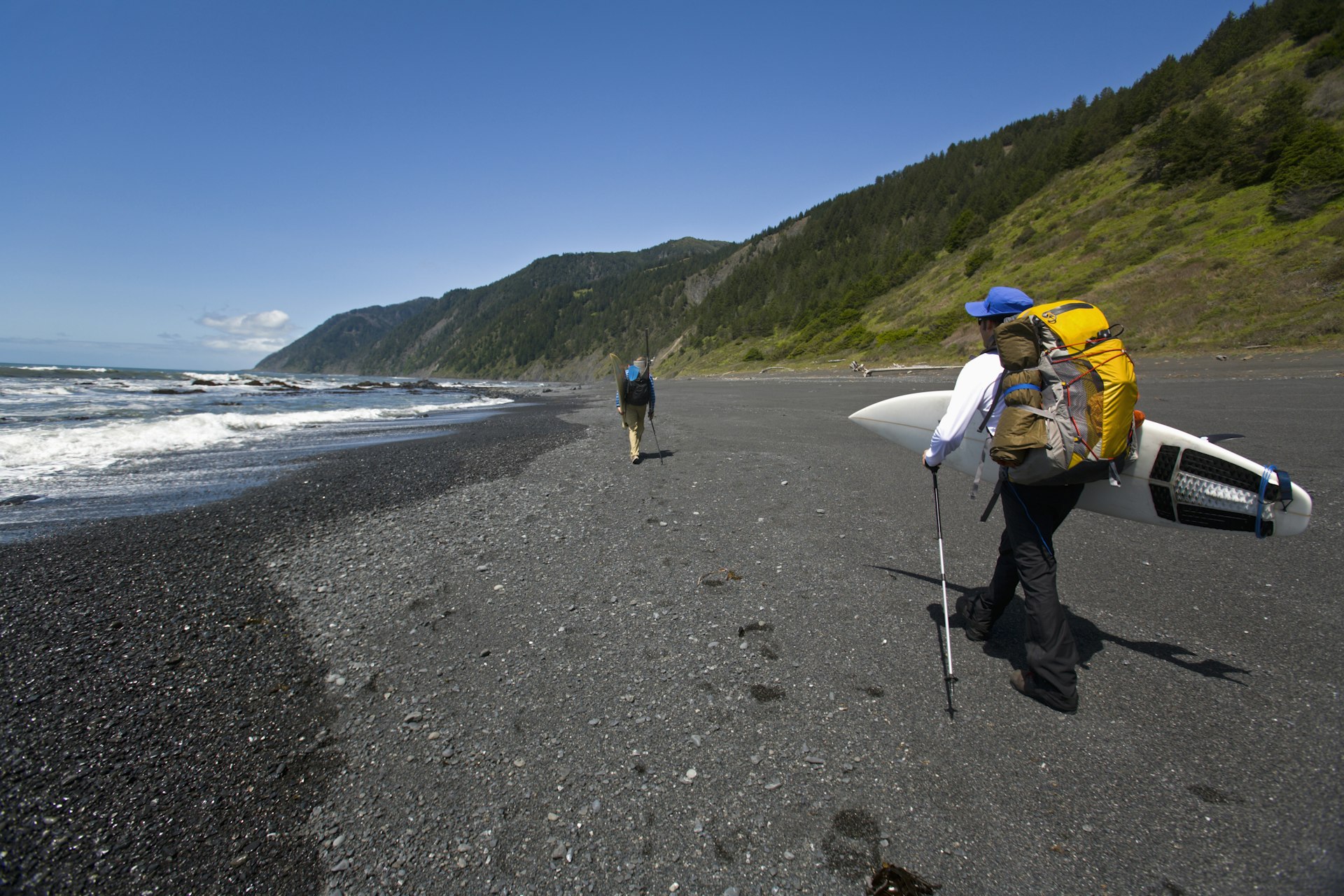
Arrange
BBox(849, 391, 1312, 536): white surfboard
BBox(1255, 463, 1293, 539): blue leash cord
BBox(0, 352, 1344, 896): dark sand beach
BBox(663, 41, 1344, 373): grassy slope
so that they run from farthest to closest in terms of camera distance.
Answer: BBox(663, 41, 1344, 373): grassy slope < BBox(849, 391, 1312, 536): white surfboard < BBox(1255, 463, 1293, 539): blue leash cord < BBox(0, 352, 1344, 896): dark sand beach

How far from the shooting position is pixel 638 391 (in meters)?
11.1

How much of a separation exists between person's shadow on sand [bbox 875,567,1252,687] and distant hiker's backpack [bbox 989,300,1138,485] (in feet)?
4.41

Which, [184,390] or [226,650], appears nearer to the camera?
[226,650]

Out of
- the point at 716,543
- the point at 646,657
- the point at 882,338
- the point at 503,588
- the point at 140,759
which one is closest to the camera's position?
the point at 140,759

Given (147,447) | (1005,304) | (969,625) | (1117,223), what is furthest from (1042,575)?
(1117,223)

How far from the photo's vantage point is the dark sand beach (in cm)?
244

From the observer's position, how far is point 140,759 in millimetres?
2982

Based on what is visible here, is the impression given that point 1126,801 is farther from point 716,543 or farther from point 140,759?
point 140,759

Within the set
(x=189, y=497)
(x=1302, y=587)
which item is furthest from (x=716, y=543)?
(x=189, y=497)

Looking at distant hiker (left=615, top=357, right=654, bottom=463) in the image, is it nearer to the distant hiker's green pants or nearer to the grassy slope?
the distant hiker's green pants

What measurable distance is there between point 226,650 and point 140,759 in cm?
116

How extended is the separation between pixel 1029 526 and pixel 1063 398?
85 cm

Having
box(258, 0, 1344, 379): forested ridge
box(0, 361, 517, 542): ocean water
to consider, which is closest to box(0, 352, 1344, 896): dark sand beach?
box(0, 361, 517, 542): ocean water

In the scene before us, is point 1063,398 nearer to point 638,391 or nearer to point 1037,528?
point 1037,528
